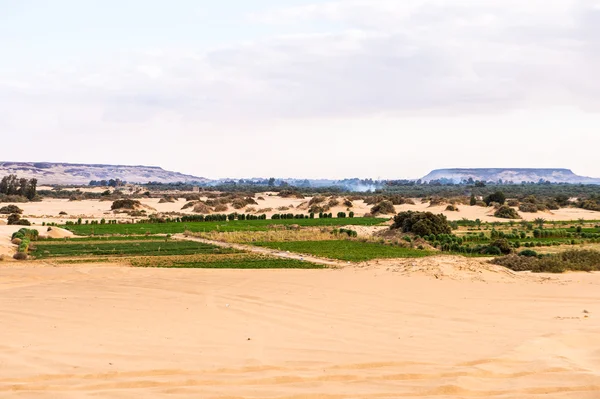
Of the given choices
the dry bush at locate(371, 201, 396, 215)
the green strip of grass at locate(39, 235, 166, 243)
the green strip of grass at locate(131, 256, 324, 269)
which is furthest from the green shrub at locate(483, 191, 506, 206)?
the green strip of grass at locate(131, 256, 324, 269)

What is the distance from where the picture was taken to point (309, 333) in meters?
12.2

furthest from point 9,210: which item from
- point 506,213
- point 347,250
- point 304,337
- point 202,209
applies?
point 304,337

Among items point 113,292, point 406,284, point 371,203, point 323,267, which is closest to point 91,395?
point 113,292

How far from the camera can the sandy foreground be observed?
8375 millimetres

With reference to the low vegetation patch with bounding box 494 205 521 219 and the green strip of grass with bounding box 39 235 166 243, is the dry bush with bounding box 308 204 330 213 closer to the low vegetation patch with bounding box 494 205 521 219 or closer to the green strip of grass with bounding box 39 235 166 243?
the low vegetation patch with bounding box 494 205 521 219

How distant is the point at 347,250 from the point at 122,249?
12.3 metres

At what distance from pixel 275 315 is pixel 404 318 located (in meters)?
2.97

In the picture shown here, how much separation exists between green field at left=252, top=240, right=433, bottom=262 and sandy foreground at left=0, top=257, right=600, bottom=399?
31.7ft

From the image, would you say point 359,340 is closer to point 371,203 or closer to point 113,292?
point 113,292

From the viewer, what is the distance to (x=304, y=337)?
11.8m

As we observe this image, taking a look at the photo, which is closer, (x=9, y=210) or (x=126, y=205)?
(x=9, y=210)

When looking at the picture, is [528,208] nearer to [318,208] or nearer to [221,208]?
[318,208]

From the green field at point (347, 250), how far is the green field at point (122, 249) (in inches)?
157

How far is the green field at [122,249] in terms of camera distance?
30.9 metres
